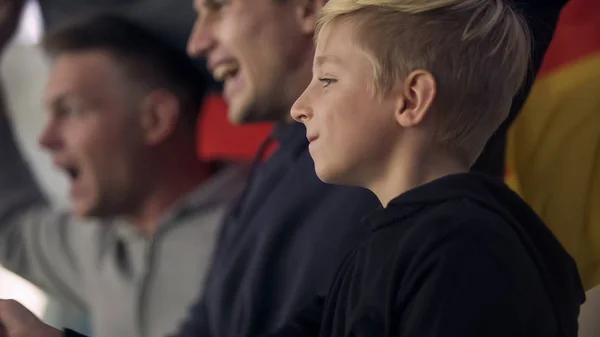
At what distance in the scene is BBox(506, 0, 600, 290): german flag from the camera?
0.77 meters

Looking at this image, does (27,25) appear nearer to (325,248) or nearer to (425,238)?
(325,248)

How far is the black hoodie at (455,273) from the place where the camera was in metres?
0.49

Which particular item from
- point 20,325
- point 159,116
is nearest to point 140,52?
point 159,116

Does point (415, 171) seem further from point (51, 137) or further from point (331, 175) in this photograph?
point (51, 137)

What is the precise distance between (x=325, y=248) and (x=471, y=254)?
0.21 meters

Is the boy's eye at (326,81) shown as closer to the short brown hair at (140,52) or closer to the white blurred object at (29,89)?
the short brown hair at (140,52)

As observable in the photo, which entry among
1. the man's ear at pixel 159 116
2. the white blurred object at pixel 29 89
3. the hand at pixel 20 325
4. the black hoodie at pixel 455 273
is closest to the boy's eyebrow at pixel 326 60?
the black hoodie at pixel 455 273

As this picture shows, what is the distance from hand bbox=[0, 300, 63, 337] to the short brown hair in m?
0.48

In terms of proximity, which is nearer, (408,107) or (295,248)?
(408,107)

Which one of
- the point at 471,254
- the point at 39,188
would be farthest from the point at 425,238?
the point at 39,188

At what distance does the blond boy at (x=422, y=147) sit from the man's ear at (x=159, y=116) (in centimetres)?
51

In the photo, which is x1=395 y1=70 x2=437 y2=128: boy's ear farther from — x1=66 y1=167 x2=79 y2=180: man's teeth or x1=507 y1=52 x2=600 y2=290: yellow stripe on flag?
x1=66 y1=167 x2=79 y2=180: man's teeth

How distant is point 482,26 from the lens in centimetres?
56

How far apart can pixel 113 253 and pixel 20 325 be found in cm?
41
